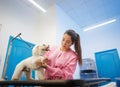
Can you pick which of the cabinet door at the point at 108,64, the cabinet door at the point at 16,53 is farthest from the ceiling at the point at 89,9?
the cabinet door at the point at 16,53

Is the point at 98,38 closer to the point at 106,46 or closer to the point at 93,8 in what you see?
the point at 106,46

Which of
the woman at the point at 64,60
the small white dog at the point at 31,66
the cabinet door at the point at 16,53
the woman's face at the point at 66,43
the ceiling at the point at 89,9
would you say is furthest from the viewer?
the ceiling at the point at 89,9

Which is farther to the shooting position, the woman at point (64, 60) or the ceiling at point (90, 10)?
the ceiling at point (90, 10)

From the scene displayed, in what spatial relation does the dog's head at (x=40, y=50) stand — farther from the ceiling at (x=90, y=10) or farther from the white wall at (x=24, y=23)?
the ceiling at (x=90, y=10)

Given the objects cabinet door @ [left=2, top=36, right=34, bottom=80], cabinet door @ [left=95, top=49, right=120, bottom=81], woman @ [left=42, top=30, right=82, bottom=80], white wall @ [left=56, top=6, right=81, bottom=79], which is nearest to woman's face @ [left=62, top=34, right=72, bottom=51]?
woman @ [left=42, top=30, right=82, bottom=80]

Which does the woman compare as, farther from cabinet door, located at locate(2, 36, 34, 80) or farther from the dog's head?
cabinet door, located at locate(2, 36, 34, 80)

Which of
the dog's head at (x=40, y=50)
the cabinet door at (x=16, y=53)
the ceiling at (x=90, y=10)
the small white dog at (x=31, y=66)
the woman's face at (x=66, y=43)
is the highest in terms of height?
the ceiling at (x=90, y=10)

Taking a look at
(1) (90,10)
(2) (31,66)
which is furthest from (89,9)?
(2) (31,66)

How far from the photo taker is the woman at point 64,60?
87 centimetres

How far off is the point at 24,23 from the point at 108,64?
2.88 meters

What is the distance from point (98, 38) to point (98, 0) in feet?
4.65

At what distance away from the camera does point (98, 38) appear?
4.18 m

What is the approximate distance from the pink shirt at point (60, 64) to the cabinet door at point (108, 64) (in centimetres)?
299

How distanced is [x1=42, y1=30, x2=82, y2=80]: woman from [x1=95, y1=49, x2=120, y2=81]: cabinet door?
2905 millimetres
